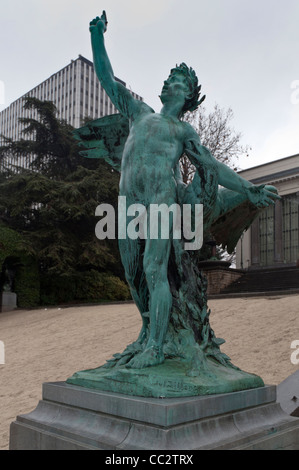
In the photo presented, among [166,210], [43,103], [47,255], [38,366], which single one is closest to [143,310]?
[166,210]

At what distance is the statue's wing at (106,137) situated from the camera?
373cm

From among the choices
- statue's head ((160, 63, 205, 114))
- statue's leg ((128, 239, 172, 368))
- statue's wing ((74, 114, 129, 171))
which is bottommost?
statue's leg ((128, 239, 172, 368))

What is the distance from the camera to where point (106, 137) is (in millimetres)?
3789

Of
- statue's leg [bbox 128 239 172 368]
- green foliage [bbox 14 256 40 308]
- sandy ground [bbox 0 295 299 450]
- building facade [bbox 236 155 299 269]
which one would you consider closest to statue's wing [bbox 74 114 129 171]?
statue's leg [bbox 128 239 172 368]

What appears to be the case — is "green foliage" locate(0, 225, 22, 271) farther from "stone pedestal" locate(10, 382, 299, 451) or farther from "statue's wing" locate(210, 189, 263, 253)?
"stone pedestal" locate(10, 382, 299, 451)

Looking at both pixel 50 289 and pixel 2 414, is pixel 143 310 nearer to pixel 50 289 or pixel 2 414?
pixel 2 414

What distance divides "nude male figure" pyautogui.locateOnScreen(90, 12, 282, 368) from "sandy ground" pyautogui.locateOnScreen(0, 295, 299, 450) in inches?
94.6

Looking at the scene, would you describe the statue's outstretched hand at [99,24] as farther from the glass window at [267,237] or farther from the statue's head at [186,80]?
the glass window at [267,237]

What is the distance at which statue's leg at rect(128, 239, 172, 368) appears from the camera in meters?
2.72

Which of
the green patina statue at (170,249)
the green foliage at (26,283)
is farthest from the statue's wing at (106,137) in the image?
the green foliage at (26,283)

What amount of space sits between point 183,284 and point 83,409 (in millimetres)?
1113

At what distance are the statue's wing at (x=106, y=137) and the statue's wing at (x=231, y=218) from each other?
3.38 ft

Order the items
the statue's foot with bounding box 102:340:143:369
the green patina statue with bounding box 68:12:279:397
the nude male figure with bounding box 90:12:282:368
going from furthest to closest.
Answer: the statue's foot with bounding box 102:340:143:369 < the nude male figure with bounding box 90:12:282:368 < the green patina statue with bounding box 68:12:279:397

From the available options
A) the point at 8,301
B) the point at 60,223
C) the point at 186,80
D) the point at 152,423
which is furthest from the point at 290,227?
the point at 152,423
